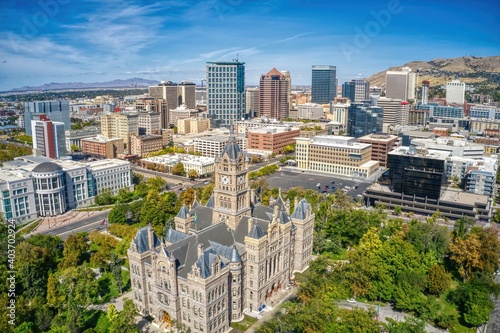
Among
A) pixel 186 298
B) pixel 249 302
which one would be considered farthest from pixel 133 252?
pixel 249 302

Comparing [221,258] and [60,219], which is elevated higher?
[221,258]

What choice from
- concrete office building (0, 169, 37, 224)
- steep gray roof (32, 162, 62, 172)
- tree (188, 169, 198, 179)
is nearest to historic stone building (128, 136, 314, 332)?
steep gray roof (32, 162, 62, 172)

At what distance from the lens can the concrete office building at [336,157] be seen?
168750mm

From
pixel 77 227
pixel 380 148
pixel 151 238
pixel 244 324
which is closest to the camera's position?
pixel 244 324

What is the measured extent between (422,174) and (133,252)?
92394mm

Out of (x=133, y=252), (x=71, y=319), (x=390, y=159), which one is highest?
(x=390, y=159)

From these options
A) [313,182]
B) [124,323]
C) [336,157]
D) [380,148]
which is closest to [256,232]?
[124,323]

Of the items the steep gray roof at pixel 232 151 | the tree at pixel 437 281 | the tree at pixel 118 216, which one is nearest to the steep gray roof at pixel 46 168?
the tree at pixel 118 216

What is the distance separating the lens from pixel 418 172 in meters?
120

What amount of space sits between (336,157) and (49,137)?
439 feet

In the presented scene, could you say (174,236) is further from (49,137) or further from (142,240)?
(49,137)

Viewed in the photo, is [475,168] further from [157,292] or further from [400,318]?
[157,292]

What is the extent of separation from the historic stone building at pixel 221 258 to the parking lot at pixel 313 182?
70396 millimetres

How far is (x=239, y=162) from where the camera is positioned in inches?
2918
